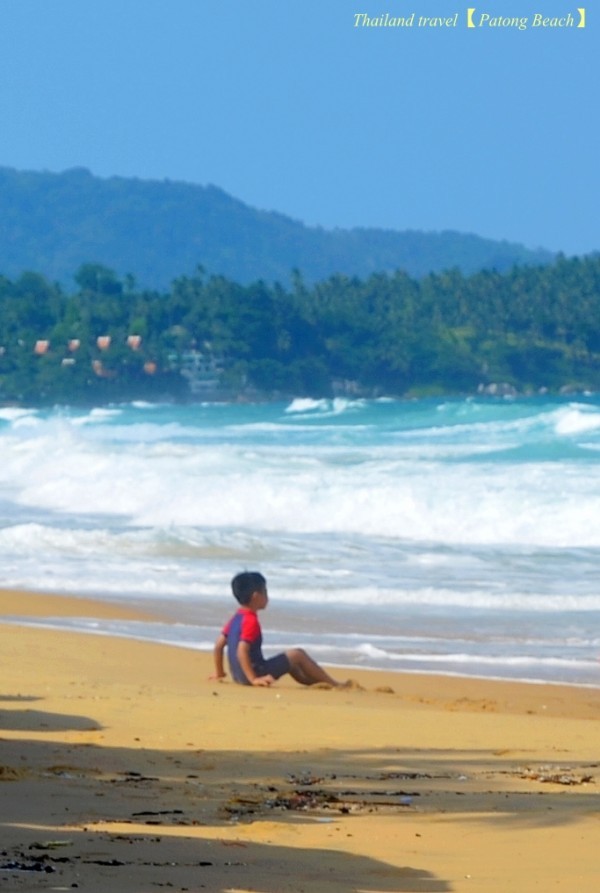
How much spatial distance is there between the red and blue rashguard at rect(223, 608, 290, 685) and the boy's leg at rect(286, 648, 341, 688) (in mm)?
50

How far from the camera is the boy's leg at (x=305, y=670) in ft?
32.9

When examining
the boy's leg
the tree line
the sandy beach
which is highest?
the tree line

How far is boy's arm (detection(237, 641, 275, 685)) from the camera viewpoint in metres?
10.1

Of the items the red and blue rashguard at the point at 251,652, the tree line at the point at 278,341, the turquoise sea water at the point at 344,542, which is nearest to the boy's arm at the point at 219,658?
the red and blue rashguard at the point at 251,652

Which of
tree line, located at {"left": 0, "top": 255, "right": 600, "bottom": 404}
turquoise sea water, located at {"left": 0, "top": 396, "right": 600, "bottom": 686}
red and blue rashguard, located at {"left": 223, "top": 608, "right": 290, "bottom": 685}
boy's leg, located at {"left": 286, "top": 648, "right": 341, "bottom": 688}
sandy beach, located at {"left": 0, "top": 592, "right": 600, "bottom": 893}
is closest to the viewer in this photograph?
sandy beach, located at {"left": 0, "top": 592, "right": 600, "bottom": 893}

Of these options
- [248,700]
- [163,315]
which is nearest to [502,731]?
[248,700]

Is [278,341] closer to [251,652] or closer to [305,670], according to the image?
[251,652]

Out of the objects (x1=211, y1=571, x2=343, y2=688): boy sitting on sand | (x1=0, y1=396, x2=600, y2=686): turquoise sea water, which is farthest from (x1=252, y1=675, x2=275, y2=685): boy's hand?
(x1=0, y1=396, x2=600, y2=686): turquoise sea water

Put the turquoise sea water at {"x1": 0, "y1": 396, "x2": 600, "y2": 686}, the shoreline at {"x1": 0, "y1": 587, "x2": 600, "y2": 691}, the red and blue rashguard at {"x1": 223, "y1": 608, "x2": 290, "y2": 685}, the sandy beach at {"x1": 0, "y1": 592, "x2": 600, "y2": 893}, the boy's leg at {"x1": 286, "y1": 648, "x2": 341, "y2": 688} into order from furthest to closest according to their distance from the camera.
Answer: the turquoise sea water at {"x1": 0, "y1": 396, "x2": 600, "y2": 686}
the shoreline at {"x1": 0, "y1": 587, "x2": 600, "y2": 691}
the red and blue rashguard at {"x1": 223, "y1": 608, "x2": 290, "y2": 685}
the boy's leg at {"x1": 286, "y1": 648, "x2": 341, "y2": 688}
the sandy beach at {"x1": 0, "y1": 592, "x2": 600, "y2": 893}

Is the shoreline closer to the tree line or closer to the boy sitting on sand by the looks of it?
the boy sitting on sand

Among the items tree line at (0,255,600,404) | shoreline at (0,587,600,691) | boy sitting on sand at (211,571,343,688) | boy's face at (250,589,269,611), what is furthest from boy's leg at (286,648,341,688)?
tree line at (0,255,600,404)

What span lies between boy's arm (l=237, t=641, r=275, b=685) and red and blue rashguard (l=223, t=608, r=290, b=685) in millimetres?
20

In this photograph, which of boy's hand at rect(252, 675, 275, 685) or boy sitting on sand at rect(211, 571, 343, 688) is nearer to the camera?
boy sitting on sand at rect(211, 571, 343, 688)

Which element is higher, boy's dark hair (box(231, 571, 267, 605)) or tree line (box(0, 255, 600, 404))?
tree line (box(0, 255, 600, 404))
